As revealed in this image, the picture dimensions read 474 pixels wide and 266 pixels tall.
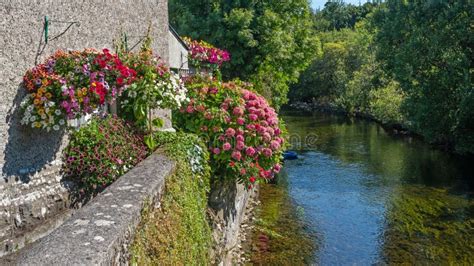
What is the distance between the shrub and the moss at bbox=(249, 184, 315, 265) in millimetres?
5166

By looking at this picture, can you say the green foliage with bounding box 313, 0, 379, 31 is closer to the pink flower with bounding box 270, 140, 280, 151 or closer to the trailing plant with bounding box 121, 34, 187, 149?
the pink flower with bounding box 270, 140, 280, 151

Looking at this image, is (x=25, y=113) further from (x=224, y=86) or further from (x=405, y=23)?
(x=405, y=23)

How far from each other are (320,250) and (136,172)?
23.8 ft

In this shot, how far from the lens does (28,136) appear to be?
4828mm

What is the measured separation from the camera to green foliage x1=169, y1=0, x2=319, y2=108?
22000 mm

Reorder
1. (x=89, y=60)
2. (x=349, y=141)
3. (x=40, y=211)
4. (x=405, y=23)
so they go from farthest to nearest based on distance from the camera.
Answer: (x=349, y=141) → (x=405, y=23) → (x=89, y=60) → (x=40, y=211)

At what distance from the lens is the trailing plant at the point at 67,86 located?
4.74m

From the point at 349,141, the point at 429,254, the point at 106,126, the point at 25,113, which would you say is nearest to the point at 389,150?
the point at 349,141

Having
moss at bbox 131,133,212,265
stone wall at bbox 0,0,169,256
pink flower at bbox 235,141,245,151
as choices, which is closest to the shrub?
stone wall at bbox 0,0,169,256

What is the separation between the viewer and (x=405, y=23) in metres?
24.0

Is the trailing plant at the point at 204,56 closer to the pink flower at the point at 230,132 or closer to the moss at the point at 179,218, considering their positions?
the pink flower at the point at 230,132

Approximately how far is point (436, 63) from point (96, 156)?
67.1ft

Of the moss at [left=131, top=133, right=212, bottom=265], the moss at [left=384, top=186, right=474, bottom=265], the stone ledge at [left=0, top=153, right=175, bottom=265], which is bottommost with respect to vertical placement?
the moss at [left=384, top=186, right=474, bottom=265]

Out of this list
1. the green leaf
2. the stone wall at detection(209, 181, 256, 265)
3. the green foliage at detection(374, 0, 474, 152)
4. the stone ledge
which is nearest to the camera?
the stone ledge
